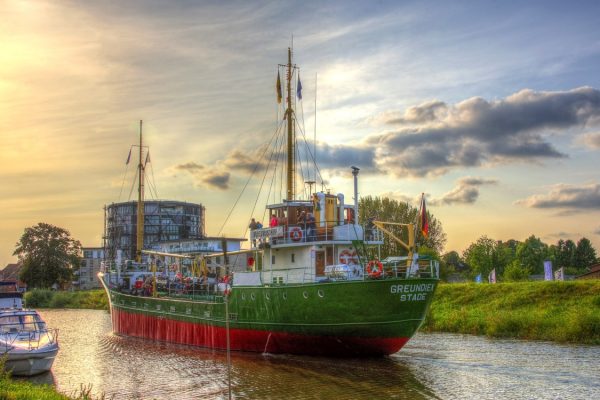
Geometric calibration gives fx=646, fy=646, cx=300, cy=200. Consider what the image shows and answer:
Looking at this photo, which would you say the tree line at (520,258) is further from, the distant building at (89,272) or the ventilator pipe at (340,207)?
the distant building at (89,272)

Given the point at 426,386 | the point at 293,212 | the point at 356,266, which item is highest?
the point at 293,212

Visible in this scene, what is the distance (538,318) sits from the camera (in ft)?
122

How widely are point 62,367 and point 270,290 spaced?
10.5 m

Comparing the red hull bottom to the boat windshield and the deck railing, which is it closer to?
the deck railing

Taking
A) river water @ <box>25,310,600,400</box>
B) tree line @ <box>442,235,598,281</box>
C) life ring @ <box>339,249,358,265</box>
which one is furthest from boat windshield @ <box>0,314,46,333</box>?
tree line @ <box>442,235,598,281</box>

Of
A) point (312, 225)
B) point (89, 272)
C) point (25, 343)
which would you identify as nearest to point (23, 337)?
point (25, 343)

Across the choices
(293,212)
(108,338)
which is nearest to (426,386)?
(293,212)

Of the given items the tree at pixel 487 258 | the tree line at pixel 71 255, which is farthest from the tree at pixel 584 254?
the tree at pixel 487 258

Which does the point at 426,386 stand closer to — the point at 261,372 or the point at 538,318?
the point at 261,372

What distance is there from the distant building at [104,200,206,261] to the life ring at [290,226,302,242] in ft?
347

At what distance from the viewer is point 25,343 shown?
1096 inches

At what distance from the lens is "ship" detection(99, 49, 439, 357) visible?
27750 millimetres

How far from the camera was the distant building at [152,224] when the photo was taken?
453 ft

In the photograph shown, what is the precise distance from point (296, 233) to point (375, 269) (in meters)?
5.65
